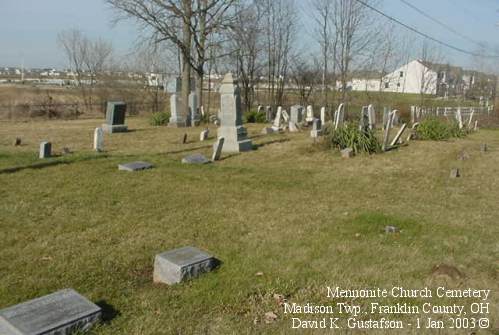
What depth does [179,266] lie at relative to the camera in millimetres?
3811

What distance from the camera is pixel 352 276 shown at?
160 inches

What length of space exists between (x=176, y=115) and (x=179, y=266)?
17.1 meters

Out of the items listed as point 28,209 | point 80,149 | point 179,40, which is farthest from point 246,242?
point 179,40

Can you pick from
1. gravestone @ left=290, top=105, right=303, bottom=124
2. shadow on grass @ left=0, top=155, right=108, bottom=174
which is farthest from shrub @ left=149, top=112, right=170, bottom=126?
shadow on grass @ left=0, top=155, right=108, bottom=174

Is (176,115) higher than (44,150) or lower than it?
higher

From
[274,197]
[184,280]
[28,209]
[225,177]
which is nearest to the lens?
[184,280]

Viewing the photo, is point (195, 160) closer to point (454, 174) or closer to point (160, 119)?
point (454, 174)

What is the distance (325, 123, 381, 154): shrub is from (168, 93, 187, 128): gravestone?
9410 millimetres

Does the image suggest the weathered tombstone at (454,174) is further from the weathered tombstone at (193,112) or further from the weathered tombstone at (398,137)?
the weathered tombstone at (193,112)

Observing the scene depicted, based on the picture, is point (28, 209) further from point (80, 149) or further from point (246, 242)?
point (80, 149)

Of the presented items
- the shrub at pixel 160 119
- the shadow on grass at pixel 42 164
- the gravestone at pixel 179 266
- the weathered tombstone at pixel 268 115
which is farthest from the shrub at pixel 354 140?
the shrub at pixel 160 119

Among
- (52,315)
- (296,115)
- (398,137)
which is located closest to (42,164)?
(52,315)

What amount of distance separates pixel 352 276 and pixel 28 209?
4852 mm

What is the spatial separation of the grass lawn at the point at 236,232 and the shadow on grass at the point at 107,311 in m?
0.02
